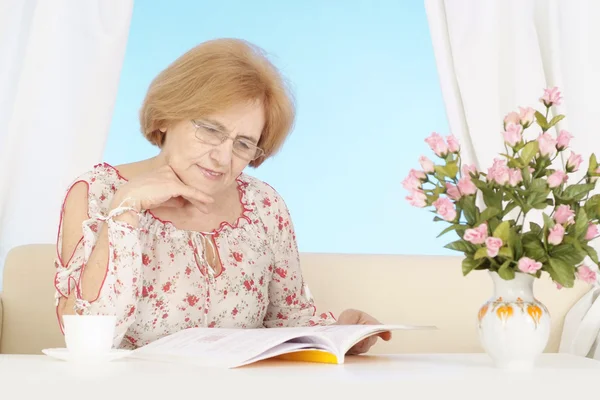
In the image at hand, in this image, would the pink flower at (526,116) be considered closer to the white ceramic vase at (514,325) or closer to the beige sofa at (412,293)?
the white ceramic vase at (514,325)

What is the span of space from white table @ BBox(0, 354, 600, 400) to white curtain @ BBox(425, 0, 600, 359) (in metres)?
1.70

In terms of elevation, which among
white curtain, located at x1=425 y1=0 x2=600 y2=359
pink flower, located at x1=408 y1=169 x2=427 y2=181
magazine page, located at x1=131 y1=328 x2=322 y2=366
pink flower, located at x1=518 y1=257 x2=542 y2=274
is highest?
white curtain, located at x1=425 y1=0 x2=600 y2=359

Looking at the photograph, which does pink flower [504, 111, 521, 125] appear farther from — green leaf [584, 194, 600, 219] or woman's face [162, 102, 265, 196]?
woman's face [162, 102, 265, 196]

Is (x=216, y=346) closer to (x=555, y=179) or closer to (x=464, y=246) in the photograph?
(x=464, y=246)

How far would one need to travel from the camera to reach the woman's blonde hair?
6.07ft

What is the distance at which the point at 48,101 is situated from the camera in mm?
2803

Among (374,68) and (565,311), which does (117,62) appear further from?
(565,311)

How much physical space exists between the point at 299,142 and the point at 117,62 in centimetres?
113

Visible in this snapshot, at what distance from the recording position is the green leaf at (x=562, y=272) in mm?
1231

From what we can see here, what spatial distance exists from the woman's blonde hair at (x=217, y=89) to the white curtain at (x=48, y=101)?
2.87 feet

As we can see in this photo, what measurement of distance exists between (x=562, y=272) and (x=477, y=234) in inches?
5.6

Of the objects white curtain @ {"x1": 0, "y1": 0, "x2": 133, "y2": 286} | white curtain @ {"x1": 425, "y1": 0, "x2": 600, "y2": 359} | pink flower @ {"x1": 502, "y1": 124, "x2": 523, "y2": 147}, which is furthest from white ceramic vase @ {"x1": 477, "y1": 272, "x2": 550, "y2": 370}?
white curtain @ {"x1": 0, "y1": 0, "x2": 133, "y2": 286}

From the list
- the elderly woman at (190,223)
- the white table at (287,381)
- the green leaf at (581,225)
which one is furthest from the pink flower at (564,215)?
the elderly woman at (190,223)

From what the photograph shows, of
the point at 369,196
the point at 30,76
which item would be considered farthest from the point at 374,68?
the point at 30,76
